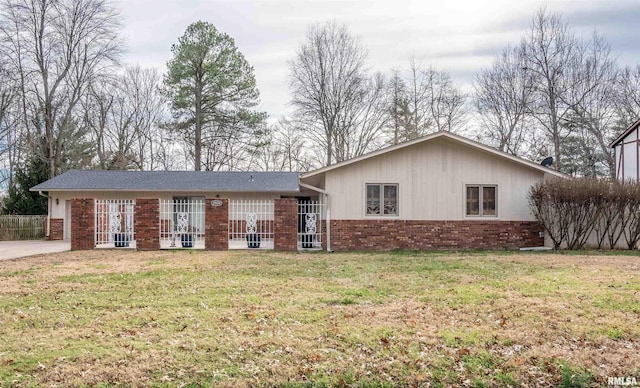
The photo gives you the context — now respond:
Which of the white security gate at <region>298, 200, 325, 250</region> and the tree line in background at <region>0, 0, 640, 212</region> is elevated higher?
the tree line in background at <region>0, 0, 640, 212</region>

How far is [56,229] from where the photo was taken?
22.2 m

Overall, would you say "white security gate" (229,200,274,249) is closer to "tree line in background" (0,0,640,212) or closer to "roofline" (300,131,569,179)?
"roofline" (300,131,569,179)

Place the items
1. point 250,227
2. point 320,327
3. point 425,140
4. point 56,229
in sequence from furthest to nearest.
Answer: point 56,229, point 250,227, point 425,140, point 320,327

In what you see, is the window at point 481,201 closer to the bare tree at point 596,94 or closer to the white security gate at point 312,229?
the white security gate at point 312,229

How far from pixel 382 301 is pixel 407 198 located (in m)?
9.19

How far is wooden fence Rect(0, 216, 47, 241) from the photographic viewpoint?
2197cm

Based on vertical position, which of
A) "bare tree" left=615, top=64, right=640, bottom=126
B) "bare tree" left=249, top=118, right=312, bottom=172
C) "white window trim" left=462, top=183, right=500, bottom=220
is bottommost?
"white window trim" left=462, top=183, right=500, bottom=220

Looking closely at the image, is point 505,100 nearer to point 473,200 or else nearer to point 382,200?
point 473,200

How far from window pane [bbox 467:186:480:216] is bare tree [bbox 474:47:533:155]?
48.8 feet

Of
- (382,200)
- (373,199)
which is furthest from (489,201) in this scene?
(373,199)

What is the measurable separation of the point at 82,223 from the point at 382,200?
9897 millimetres

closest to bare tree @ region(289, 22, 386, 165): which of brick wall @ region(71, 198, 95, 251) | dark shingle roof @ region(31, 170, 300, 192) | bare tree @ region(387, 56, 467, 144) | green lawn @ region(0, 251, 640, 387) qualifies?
bare tree @ region(387, 56, 467, 144)

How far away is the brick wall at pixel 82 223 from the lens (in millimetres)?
15953

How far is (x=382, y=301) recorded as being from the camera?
282 inches
